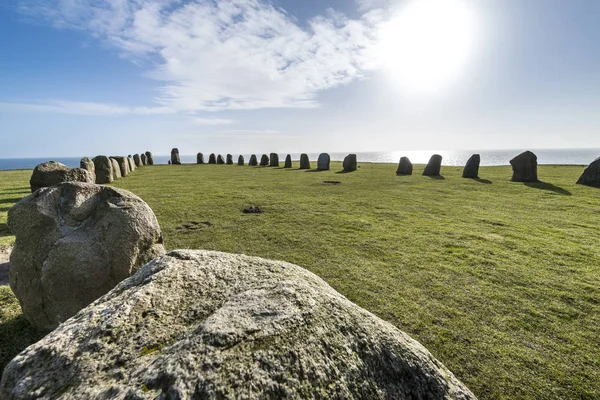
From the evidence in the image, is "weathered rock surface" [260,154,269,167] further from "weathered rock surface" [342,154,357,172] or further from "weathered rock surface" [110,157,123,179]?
"weathered rock surface" [110,157,123,179]

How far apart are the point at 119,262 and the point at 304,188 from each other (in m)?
14.1

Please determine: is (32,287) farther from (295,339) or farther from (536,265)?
(536,265)

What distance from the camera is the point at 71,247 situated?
428 centimetres

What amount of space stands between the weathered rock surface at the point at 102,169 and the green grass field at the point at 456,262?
491cm

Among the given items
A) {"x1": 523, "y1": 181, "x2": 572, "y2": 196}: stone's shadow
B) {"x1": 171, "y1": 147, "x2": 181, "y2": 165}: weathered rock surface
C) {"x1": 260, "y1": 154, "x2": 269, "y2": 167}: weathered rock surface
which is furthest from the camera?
{"x1": 171, "y1": 147, "x2": 181, "y2": 165}: weathered rock surface

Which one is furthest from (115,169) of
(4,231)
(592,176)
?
(592,176)

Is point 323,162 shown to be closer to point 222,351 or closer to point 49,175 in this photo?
point 49,175

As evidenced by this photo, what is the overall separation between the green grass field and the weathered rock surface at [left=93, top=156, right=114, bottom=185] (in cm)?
491

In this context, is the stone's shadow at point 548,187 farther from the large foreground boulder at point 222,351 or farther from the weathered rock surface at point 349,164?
the large foreground boulder at point 222,351

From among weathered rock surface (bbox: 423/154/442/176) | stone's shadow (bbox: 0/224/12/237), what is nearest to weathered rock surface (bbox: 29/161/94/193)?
stone's shadow (bbox: 0/224/12/237)

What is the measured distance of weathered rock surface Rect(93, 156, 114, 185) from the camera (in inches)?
778

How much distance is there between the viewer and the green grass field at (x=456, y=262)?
417 centimetres

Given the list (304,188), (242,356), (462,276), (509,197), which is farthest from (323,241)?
(509,197)

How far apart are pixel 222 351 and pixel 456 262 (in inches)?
278
